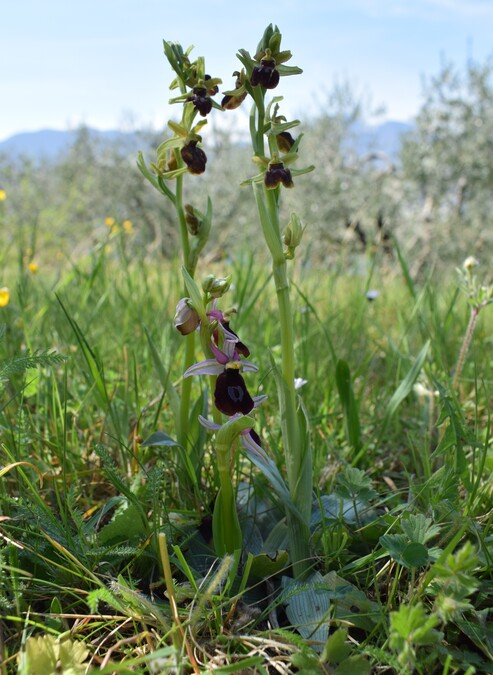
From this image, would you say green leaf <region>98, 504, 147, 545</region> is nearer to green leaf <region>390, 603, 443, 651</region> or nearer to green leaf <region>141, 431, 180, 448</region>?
green leaf <region>141, 431, 180, 448</region>

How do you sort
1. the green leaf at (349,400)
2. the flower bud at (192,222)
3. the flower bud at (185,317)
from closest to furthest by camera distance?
the flower bud at (185,317)
the flower bud at (192,222)
the green leaf at (349,400)

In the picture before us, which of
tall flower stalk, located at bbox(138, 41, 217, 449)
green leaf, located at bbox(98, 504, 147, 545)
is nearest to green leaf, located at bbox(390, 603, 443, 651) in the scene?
green leaf, located at bbox(98, 504, 147, 545)

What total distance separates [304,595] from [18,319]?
1962 mm

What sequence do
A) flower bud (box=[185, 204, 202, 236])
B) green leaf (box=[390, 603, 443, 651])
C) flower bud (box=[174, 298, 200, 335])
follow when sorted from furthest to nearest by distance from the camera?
flower bud (box=[185, 204, 202, 236]) < flower bud (box=[174, 298, 200, 335]) < green leaf (box=[390, 603, 443, 651])

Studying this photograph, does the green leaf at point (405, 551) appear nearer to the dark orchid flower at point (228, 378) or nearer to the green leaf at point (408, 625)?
the green leaf at point (408, 625)

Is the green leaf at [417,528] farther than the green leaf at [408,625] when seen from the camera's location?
Yes

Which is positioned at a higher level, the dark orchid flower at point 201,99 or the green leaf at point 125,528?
the dark orchid flower at point 201,99

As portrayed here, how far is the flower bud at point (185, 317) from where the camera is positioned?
45.5 inches

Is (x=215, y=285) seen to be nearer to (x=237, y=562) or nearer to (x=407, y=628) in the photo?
(x=237, y=562)

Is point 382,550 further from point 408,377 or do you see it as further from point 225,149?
point 225,149

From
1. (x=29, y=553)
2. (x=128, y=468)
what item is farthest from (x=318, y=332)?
(x=29, y=553)

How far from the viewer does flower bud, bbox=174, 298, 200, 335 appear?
116cm

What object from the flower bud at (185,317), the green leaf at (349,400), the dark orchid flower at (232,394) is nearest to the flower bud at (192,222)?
the flower bud at (185,317)

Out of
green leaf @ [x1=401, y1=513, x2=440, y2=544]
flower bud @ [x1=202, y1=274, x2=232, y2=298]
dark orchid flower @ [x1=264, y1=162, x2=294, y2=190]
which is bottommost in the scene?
green leaf @ [x1=401, y1=513, x2=440, y2=544]
